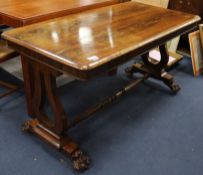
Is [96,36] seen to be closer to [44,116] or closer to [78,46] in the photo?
[78,46]

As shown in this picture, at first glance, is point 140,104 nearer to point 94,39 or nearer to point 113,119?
point 113,119

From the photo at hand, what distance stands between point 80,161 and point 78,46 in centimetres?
69

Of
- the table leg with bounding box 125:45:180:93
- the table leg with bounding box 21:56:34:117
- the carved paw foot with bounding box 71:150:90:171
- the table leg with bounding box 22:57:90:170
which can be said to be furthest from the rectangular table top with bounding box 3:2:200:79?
the carved paw foot with bounding box 71:150:90:171

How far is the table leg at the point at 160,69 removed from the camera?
233cm

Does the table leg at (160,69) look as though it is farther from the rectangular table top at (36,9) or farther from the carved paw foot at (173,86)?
the rectangular table top at (36,9)

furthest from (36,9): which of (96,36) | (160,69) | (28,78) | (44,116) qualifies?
(160,69)

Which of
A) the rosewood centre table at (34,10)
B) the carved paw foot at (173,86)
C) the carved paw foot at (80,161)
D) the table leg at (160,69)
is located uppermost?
the rosewood centre table at (34,10)

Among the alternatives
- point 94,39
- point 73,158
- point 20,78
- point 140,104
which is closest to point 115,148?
point 73,158

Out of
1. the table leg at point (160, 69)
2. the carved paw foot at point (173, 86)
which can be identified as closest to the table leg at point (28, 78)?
the table leg at point (160, 69)

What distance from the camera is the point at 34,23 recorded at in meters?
1.66

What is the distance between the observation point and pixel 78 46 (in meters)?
1.33

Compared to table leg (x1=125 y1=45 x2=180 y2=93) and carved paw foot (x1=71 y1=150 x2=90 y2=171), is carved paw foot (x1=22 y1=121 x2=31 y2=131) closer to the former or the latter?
carved paw foot (x1=71 y1=150 x2=90 y2=171)

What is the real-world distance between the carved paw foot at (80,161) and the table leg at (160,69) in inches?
44.8

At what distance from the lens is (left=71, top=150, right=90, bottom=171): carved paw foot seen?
5.06ft
